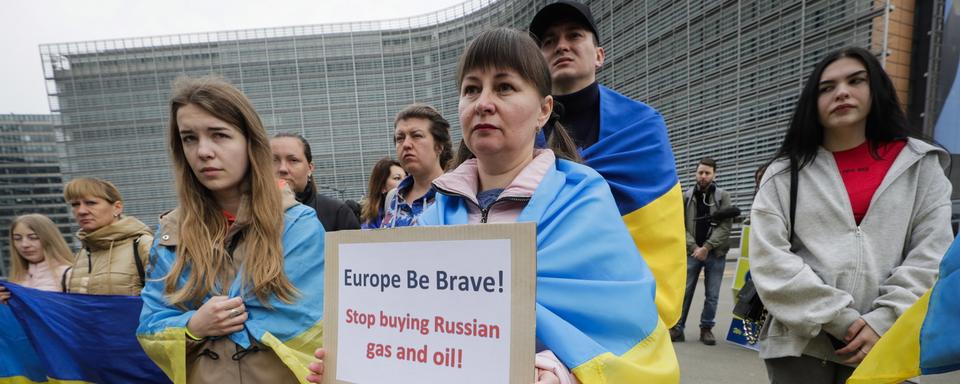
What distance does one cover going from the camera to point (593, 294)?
0.84 metres

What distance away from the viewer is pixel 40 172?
4134cm

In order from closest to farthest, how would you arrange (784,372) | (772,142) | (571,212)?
1. (571,212)
2. (784,372)
3. (772,142)

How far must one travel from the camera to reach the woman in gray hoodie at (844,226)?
140cm

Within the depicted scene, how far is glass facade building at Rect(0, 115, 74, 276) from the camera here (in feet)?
129

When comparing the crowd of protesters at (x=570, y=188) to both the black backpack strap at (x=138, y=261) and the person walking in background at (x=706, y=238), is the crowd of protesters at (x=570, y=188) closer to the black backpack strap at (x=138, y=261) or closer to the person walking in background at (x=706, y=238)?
the black backpack strap at (x=138, y=261)

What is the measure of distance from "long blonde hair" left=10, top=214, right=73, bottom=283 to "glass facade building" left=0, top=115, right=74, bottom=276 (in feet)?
160

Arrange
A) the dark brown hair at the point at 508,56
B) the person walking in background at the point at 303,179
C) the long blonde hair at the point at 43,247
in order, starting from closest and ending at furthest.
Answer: the dark brown hair at the point at 508,56 < the person walking in background at the point at 303,179 < the long blonde hair at the point at 43,247

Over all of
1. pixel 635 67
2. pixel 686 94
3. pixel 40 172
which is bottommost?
pixel 40 172

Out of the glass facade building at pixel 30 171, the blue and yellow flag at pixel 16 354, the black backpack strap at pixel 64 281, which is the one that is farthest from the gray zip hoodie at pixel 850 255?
the glass facade building at pixel 30 171

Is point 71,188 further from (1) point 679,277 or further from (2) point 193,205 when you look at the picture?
(1) point 679,277

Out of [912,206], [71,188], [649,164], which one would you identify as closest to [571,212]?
[649,164]

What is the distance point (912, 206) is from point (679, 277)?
2.84 ft

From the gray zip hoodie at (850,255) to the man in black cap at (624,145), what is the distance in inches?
15.8

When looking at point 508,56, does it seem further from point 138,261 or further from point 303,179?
point 138,261
